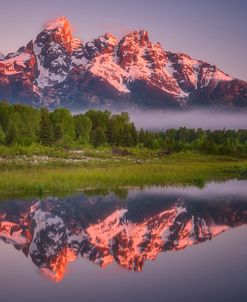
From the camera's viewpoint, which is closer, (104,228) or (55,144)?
(104,228)

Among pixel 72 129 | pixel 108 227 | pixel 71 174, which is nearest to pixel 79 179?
pixel 71 174

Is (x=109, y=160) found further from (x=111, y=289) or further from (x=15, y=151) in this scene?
(x=111, y=289)

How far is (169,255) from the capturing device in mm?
19047

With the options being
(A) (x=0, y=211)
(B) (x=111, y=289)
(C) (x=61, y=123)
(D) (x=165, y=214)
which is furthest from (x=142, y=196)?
(C) (x=61, y=123)

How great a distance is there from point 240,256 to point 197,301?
5.70 metres

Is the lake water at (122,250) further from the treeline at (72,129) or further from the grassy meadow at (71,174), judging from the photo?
the treeline at (72,129)

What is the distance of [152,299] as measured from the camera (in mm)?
14086

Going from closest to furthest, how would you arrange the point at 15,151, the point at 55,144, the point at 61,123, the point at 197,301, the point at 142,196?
the point at 197,301, the point at 142,196, the point at 15,151, the point at 55,144, the point at 61,123

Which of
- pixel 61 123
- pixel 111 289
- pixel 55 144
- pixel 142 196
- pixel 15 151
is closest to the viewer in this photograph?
pixel 111 289

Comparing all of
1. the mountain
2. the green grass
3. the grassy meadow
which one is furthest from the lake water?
the grassy meadow

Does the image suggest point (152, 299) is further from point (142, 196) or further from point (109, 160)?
point (109, 160)

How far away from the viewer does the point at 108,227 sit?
82.7 ft

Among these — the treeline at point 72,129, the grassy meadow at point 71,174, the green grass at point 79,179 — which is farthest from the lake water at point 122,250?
the treeline at point 72,129

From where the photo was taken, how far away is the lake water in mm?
14930
